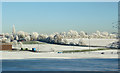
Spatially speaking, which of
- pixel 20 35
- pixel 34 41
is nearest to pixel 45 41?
pixel 34 41

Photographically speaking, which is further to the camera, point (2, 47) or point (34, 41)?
point (34, 41)

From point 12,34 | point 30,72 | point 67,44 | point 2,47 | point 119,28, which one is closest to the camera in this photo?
point 30,72

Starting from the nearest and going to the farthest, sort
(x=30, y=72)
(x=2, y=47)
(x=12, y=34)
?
(x=30, y=72) < (x=2, y=47) < (x=12, y=34)

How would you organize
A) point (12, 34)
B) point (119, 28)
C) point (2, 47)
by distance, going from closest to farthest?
point (119, 28) < point (2, 47) < point (12, 34)

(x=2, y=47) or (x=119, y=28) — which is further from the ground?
(x=119, y=28)

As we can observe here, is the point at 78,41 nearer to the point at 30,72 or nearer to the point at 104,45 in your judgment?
the point at 104,45

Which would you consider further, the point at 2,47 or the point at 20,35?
the point at 20,35

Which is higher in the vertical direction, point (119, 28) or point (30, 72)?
point (119, 28)

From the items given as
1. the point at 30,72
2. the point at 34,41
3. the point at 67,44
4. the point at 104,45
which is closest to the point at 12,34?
the point at 34,41

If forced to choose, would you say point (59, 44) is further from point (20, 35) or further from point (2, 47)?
point (2, 47)
